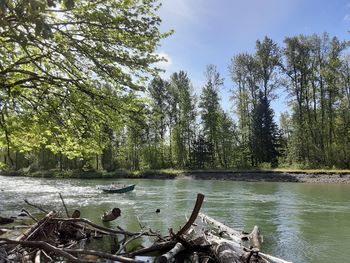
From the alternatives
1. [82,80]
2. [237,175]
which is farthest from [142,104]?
[237,175]

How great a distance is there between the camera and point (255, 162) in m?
58.2

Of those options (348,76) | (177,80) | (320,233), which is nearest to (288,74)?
(348,76)

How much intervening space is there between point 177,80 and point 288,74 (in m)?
20.1

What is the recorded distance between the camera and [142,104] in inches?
432

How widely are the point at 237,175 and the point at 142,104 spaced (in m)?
38.9

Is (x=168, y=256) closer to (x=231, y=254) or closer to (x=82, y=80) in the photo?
(x=231, y=254)

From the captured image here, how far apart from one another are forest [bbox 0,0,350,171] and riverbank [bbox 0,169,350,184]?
160 inches

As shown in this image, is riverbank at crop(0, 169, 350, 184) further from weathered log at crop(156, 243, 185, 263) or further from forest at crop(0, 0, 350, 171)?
weathered log at crop(156, 243, 185, 263)

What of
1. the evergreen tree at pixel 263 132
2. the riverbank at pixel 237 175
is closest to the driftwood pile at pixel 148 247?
the riverbank at pixel 237 175

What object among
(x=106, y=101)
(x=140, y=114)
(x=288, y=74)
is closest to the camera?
(x=106, y=101)

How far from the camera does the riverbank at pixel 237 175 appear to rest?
40878mm

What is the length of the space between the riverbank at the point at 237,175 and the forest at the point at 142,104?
4071 millimetres

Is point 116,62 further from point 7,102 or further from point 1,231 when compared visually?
point 1,231

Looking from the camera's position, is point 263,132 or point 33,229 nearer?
point 33,229
